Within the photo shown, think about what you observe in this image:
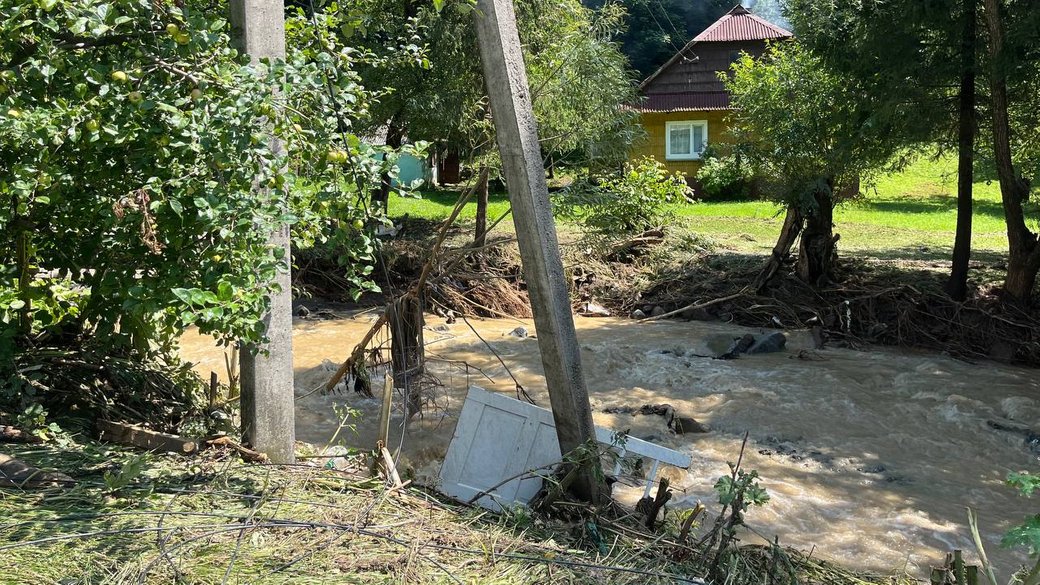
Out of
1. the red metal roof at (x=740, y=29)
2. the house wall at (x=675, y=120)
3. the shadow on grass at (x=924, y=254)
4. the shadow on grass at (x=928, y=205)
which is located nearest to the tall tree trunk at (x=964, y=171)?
the shadow on grass at (x=924, y=254)

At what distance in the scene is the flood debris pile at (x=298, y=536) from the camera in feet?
12.2

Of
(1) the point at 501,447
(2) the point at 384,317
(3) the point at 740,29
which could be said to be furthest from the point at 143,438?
(3) the point at 740,29

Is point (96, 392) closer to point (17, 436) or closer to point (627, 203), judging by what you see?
point (17, 436)

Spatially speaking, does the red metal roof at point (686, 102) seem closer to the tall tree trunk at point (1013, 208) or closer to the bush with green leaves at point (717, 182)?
the bush with green leaves at point (717, 182)

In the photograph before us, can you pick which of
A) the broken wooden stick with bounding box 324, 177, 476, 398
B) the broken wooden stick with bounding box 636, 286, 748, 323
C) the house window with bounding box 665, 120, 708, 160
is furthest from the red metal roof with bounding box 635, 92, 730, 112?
the broken wooden stick with bounding box 324, 177, 476, 398

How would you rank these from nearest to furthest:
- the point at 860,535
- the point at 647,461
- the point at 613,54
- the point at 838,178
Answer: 1. the point at 860,535
2. the point at 647,461
3. the point at 838,178
4. the point at 613,54

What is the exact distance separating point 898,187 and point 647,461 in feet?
76.1

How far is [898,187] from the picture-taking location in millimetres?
27828

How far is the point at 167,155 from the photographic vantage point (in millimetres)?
4273

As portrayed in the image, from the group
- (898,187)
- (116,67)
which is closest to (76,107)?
(116,67)

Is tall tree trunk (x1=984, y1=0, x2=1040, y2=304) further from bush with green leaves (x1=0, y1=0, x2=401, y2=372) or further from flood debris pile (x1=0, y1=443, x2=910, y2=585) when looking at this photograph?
bush with green leaves (x1=0, y1=0, x2=401, y2=372)

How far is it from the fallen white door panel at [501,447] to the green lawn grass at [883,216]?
31.9 feet

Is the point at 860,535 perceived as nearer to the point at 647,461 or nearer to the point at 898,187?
the point at 647,461

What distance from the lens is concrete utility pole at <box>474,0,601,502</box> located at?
471 cm
